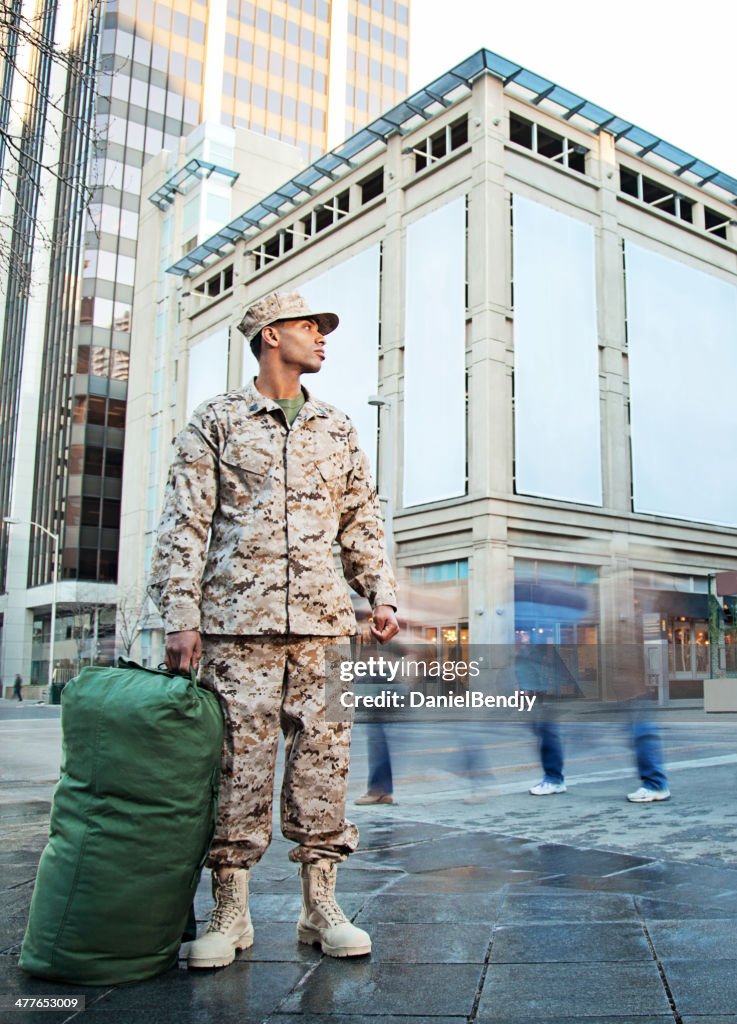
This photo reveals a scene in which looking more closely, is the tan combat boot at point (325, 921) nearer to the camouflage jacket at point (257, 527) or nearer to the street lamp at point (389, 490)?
the camouflage jacket at point (257, 527)

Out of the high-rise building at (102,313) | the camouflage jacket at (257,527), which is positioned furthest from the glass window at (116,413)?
the camouflage jacket at (257,527)

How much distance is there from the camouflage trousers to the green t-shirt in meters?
0.82

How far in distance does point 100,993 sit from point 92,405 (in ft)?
182

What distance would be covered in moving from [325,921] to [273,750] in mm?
552

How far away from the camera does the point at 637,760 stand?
630 cm

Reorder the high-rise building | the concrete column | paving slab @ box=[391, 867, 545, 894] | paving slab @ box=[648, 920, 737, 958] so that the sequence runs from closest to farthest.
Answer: paving slab @ box=[648, 920, 737, 958] → paving slab @ box=[391, 867, 545, 894] → the concrete column → the high-rise building

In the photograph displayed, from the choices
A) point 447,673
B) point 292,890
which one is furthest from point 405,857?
point 447,673

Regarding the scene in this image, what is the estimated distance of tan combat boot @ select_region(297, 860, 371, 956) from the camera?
275cm

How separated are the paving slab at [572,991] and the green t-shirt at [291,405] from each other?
1907mm

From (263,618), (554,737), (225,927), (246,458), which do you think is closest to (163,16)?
(554,737)

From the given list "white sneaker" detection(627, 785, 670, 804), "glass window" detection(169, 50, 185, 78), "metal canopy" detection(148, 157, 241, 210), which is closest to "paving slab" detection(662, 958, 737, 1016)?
"white sneaker" detection(627, 785, 670, 804)

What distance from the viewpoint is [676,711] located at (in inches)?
299

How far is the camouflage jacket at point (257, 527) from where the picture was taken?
9.78 feet

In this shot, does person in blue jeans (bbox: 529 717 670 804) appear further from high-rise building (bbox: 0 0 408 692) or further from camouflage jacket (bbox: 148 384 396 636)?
high-rise building (bbox: 0 0 408 692)
